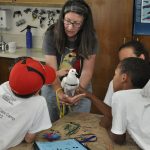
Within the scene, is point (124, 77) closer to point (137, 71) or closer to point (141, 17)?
point (137, 71)

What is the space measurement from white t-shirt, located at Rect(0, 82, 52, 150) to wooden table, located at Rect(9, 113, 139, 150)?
0.06 m

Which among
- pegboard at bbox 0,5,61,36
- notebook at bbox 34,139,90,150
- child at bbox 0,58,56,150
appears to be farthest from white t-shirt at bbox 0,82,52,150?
pegboard at bbox 0,5,61,36

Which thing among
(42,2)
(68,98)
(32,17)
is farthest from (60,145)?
(32,17)

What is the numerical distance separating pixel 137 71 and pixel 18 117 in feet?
2.18

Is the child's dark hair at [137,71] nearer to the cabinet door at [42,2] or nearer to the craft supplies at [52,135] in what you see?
the craft supplies at [52,135]

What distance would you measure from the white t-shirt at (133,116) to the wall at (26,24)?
95.5 inches

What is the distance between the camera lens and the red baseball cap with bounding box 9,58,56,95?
1.29 m

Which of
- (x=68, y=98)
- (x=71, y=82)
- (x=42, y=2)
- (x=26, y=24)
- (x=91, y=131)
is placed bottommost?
(x=91, y=131)

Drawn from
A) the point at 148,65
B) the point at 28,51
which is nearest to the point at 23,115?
the point at 148,65

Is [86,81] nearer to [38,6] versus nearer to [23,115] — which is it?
[23,115]

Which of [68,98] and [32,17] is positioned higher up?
[32,17]

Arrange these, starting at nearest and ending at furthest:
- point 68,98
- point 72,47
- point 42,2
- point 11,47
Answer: point 68,98, point 72,47, point 42,2, point 11,47

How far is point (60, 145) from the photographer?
130 cm

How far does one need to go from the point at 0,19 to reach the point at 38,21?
519mm
